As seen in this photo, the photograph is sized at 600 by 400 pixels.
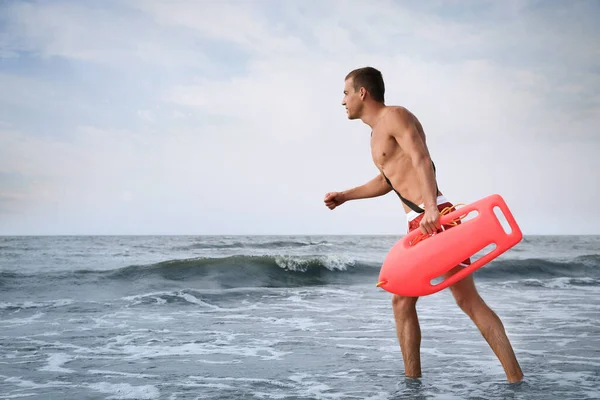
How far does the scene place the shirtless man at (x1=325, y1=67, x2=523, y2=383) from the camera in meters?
3.32

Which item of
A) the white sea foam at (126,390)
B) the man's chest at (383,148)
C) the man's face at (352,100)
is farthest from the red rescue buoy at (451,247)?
the white sea foam at (126,390)

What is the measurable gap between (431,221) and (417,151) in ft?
1.34

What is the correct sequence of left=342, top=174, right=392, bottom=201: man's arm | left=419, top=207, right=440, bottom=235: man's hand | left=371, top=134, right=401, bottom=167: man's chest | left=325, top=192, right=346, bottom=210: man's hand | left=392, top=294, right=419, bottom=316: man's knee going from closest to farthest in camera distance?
left=419, top=207, right=440, bottom=235: man's hand → left=371, top=134, right=401, bottom=167: man's chest → left=392, top=294, right=419, bottom=316: man's knee → left=342, top=174, right=392, bottom=201: man's arm → left=325, top=192, right=346, bottom=210: man's hand

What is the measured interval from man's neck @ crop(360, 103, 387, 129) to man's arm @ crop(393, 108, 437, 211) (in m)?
0.15

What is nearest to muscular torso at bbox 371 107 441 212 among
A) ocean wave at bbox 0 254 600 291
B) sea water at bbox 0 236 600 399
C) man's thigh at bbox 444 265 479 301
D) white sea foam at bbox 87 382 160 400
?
man's thigh at bbox 444 265 479 301

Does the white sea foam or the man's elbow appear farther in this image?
the white sea foam

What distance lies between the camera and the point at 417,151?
10.9 feet

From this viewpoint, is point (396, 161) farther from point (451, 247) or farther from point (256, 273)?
point (256, 273)

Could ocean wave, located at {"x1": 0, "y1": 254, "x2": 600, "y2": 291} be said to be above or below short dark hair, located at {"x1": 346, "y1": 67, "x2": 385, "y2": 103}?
below

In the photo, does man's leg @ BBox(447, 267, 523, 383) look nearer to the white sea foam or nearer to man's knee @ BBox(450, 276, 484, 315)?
man's knee @ BBox(450, 276, 484, 315)

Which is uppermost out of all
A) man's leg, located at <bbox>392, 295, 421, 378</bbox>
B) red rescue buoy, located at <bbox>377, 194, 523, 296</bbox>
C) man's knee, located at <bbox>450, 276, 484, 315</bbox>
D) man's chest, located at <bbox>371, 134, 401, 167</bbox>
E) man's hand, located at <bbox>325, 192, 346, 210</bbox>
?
man's chest, located at <bbox>371, 134, 401, 167</bbox>

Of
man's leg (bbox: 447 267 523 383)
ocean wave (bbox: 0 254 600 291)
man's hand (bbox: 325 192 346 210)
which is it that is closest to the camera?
man's leg (bbox: 447 267 523 383)

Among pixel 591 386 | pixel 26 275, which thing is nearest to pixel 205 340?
pixel 591 386

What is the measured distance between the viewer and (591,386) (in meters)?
3.79
